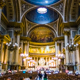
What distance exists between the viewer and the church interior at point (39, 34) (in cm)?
1916

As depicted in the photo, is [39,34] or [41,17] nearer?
[41,17]

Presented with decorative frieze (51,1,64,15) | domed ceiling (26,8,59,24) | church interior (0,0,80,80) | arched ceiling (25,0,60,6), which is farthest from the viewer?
domed ceiling (26,8,59,24)

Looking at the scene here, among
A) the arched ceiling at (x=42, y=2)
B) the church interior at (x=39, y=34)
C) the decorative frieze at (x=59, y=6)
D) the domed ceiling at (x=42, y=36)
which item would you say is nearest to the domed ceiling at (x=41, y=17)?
the church interior at (x=39, y=34)

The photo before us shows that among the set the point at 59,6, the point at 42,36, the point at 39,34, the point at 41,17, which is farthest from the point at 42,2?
the point at 42,36

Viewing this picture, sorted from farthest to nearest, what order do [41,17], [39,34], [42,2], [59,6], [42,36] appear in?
[42,36] < [39,34] < [41,17] < [42,2] < [59,6]

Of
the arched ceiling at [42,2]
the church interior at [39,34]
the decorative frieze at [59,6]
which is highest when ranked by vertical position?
the arched ceiling at [42,2]

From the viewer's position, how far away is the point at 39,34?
138 ft

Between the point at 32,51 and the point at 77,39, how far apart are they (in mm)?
24839

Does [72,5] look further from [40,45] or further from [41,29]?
[40,45]

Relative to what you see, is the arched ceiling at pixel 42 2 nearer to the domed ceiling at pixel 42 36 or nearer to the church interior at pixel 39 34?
the church interior at pixel 39 34

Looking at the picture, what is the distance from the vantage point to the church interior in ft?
62.8

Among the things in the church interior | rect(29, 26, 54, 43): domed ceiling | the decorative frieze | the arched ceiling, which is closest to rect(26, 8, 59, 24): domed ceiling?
the church interior

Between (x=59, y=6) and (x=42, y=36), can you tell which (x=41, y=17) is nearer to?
(x=42, y=36)

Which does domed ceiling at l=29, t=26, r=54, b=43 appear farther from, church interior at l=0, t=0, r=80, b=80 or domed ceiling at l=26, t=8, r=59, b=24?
domed ceiling at l=26, t=8, r=59, b=24
